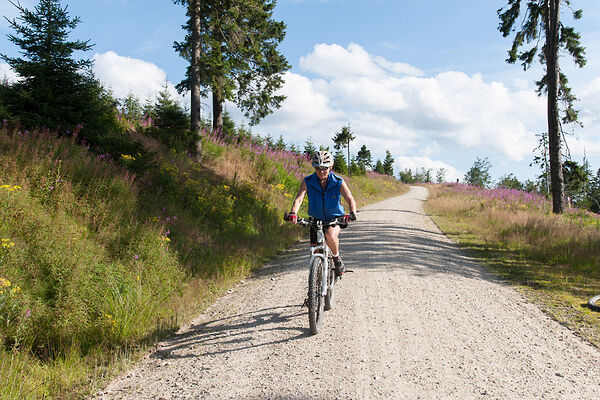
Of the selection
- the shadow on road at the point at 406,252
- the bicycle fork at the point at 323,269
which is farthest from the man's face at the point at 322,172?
the shadow on road at the point at 406,252

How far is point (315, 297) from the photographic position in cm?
438

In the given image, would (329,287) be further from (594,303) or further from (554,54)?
(554,54)

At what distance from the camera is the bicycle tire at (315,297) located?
4293mm

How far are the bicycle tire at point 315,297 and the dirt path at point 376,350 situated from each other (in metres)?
0.15

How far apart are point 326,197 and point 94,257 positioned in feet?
11.0

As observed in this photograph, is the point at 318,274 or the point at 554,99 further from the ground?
the point at 554,99

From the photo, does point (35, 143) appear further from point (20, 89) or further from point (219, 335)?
point (219, 335)

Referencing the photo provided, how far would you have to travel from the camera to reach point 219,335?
4465 mm

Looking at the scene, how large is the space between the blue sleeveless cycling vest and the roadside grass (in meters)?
3.50

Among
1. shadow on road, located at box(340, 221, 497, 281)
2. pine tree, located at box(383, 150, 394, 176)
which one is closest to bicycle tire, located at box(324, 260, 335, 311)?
shadow on road, located at box(340, 221, 497, 281)

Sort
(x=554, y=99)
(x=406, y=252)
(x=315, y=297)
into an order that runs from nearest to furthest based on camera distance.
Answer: (x=315, y=297) < (x=406, y=252) < (x=554, y=99)

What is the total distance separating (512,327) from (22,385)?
551 cm

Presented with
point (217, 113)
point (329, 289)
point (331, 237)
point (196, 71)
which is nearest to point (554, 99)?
point (331, 237)

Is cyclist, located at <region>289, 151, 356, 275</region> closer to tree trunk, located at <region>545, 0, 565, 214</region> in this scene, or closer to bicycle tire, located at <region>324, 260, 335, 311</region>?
bicycle tire, located at <region>324, 260, 335, 311</region>
